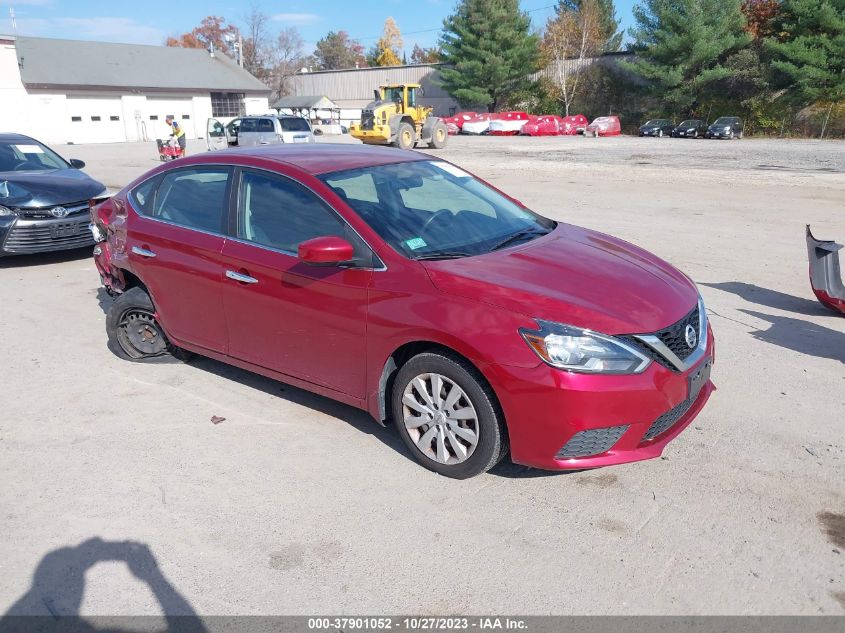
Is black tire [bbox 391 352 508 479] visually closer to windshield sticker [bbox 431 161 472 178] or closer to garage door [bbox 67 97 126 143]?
windshield sticker [bbox 431 161 472 178]

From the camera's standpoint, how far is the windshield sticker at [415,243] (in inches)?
155

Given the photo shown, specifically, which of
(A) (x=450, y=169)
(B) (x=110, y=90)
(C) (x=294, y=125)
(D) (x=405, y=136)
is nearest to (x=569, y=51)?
(D) (x=405, y=136)

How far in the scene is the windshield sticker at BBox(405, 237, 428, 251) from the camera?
3947 mm

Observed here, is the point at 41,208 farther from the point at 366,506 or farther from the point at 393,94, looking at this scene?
the point at 393,94

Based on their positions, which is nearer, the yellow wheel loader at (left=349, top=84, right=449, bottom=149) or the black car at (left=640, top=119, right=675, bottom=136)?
the yellow wheel loader at (left=349, top=84, right=449, bottom=149)

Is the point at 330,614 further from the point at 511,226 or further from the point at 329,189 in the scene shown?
the point at 511,226

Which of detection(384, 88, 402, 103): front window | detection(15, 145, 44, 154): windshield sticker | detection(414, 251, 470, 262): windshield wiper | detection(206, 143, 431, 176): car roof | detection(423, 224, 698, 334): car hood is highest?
detection(384, 88, 402, 103): front window

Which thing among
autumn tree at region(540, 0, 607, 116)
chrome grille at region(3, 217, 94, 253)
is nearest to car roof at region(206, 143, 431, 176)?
chrome grille at region(3, 217, 94, 253)

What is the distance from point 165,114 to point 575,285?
182 ft

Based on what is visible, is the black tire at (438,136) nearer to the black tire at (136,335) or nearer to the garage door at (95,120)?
the garage door at (95,120)

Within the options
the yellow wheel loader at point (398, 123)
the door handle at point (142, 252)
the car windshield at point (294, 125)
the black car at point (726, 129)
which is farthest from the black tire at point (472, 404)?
the black car at point (726, 129)

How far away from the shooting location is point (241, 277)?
440 centimetres

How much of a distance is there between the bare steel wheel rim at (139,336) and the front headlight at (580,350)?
3299 mm

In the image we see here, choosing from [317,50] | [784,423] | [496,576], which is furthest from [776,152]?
[317,50]
